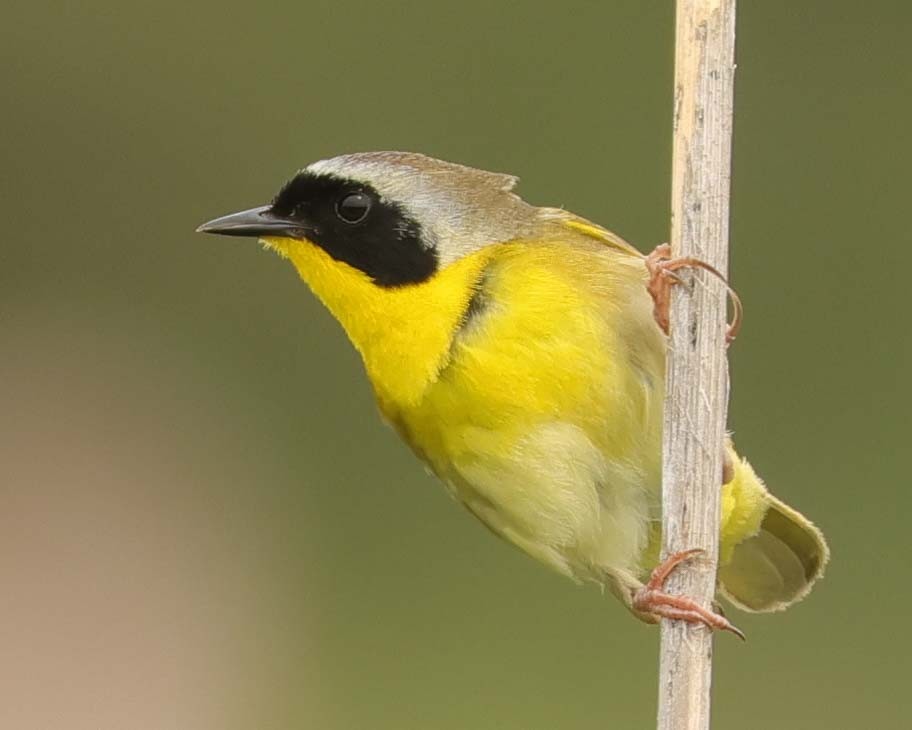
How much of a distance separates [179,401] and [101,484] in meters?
0.72

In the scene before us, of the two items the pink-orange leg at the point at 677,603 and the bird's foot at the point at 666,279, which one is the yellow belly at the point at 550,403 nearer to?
the bird's foot at the point at 666,279

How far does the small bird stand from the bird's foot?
0.20 metres

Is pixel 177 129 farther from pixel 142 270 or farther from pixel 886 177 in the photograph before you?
pixel 886 177

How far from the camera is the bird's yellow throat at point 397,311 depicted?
10.6ft

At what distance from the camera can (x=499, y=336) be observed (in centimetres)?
319

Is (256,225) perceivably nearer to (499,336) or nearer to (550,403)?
(499,336)

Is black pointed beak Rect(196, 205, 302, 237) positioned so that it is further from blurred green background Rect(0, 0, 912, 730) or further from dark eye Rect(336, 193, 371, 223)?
blurred green background Rect(0, 0, 912, 730)

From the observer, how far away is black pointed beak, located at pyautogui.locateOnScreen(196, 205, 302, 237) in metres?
3.37

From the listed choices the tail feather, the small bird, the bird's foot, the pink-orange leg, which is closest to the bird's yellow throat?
the small bird

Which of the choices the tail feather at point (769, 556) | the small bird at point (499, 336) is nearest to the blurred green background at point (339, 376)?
the tail feather at point (769, 556)

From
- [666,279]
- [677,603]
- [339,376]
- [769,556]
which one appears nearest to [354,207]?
[666,279]

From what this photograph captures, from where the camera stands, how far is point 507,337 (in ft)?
10.5

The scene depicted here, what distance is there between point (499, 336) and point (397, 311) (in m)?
0.21

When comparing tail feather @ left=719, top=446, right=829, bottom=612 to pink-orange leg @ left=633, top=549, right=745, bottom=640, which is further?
tail feather @ left=719, top=446, right=829, bottom=612
